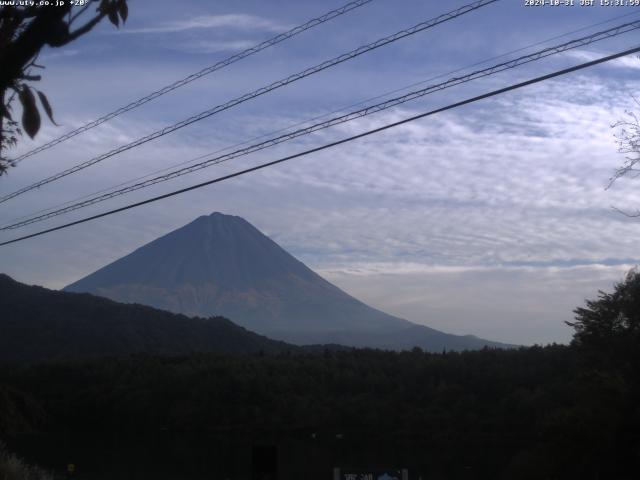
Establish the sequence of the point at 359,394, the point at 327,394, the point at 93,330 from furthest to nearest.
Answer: the point at 93,330 → the point at 327,394 → the point at 359,394

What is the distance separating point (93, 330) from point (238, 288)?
91718 millimetres

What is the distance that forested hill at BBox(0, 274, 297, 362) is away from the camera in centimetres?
6669

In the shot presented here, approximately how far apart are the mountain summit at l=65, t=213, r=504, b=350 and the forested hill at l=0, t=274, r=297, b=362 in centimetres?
5279

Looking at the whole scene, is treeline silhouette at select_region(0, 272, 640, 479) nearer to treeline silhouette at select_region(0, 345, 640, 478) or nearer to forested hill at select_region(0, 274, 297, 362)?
treeline silhouette at select_region(0, 345, 640, 478)

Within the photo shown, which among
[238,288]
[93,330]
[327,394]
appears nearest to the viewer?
[327,394]

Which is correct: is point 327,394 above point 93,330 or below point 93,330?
below

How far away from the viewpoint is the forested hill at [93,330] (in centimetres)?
6669

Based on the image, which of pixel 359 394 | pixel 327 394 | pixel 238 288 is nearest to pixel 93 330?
pixel 327 394

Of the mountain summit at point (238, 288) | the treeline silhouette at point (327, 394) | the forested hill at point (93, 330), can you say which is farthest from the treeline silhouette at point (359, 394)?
the mountain summit at point (238, 288)

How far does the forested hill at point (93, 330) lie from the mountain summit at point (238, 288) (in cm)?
5279

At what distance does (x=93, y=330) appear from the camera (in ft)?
240

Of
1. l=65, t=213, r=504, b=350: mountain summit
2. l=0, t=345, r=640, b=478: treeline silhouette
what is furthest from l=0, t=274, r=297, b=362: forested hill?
l=65, t=213, r=504, b=350: mountain summit

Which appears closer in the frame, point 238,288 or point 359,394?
point 359,394

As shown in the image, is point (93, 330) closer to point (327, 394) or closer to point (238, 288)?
point (327, 394)
